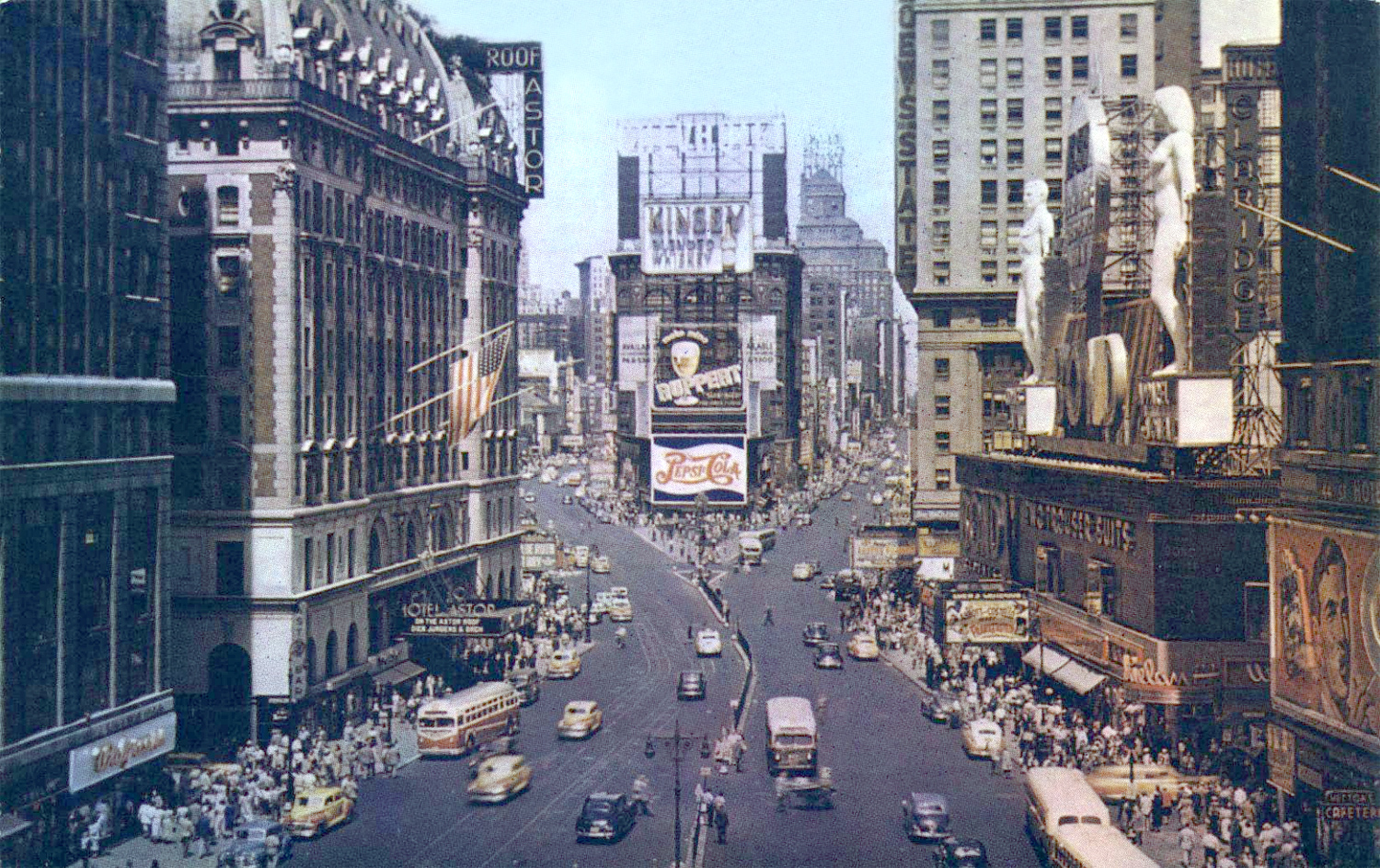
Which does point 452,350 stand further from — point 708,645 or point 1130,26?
point 1130,26

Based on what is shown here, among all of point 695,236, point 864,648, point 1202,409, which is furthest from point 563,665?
point 695,236

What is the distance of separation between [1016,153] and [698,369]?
1539 inches

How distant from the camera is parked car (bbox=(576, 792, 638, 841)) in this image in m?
48.9

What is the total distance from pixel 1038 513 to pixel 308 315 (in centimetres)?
3197

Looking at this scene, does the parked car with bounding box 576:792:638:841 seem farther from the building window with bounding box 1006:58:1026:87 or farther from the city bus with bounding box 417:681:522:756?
the building window with bounding box 1006:58:1026:87

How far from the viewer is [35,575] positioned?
4734 centimetres

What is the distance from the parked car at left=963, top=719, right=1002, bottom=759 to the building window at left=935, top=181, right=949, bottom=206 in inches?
2041

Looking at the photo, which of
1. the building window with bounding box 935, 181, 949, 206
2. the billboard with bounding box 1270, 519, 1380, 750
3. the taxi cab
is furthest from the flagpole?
the billboard with bounding box 1270, 519, 1380, 750

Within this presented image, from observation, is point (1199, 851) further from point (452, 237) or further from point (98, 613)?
point (452, 237)

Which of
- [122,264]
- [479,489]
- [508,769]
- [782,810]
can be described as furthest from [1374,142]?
[479,489]

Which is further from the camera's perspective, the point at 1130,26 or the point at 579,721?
the point at 1130,26

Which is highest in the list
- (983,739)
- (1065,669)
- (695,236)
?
(695,236)

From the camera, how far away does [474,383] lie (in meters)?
78.5

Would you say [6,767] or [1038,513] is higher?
[1038,513]
